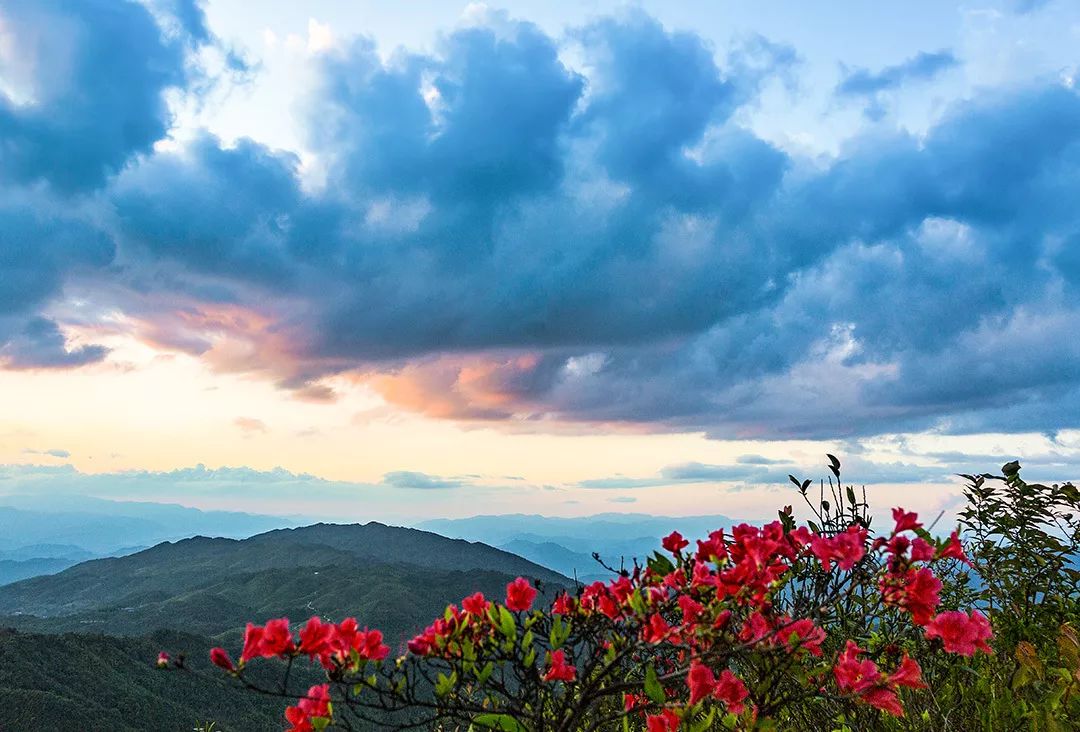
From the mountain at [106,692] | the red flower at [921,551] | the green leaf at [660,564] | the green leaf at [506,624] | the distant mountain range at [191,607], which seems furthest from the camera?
the distant mountain range at [191,607]

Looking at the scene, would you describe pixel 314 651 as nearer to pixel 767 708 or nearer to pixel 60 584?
pixel 767 708

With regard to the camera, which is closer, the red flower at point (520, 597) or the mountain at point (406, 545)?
the red flower at point (520, 597)

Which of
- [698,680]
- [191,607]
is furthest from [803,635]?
[191,607]

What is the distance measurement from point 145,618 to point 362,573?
745 inches

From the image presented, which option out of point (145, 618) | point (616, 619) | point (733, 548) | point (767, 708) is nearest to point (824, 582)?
point (733, 548)

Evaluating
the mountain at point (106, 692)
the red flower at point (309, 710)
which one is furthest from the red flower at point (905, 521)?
the mountain at point (106, 692)

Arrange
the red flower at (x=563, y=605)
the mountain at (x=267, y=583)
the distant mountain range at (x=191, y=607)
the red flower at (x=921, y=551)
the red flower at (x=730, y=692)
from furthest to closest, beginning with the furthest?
the mountain at (x=267, y=583), the distant mountain range at (x=191, y=607), the red flower at (x=563, y=605), the red flower at (x=921, y=551), the red flower at (x=730, y=692)

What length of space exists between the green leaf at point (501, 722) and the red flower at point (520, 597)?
387 millimetres

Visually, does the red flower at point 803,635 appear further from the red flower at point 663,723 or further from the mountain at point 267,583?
the mountain at point 267,583

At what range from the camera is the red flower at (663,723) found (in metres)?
2.84

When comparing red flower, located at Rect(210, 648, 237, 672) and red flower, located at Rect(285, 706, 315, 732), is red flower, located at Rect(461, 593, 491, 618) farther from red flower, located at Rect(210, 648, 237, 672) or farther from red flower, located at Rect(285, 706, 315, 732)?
red flower, located at Rect(210, 648, 237, 672)

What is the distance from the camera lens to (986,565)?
483 cm

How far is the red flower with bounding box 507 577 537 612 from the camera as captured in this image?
2867 millimetres

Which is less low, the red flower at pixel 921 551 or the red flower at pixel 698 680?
the red flower at pixel 921 551
